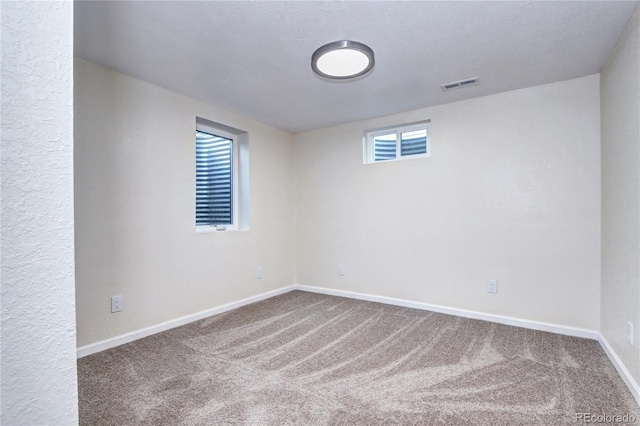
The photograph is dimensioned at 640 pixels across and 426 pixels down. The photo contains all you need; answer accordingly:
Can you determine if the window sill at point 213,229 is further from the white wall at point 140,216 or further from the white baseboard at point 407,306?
the white baseboard at point 407,306

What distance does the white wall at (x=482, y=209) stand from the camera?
2.71 m

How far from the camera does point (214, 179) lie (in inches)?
145

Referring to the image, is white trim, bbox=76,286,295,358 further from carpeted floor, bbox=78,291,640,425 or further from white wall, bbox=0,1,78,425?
white wall, bbox=0,1,78,425

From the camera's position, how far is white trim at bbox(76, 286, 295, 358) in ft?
7.76

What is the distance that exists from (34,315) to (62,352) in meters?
0.10

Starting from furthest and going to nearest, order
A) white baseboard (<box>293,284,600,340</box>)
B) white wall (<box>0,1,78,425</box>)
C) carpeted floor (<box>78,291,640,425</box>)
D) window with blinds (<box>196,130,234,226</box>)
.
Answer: window with blinds (<box>196,130,234,226</box>)
white baseboard (<box>293,284,600,340</box>)
carpeted floor (<box>78,291,640,425</box>)
white wall (<box>0,1,78,425</box>)

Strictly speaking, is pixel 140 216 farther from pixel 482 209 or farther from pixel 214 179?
pixel 482 209

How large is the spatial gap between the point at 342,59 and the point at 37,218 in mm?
2118

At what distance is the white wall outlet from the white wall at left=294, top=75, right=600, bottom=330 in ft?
7.77

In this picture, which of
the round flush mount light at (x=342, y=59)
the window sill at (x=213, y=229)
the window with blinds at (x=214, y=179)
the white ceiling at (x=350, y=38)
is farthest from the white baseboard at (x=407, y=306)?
the round flush mount light at (x=342, y=59)

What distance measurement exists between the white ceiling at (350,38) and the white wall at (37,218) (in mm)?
1455

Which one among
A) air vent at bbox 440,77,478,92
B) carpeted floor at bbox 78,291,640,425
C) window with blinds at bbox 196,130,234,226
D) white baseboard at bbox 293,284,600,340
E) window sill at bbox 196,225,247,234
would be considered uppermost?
air vent at bbox 440,77,478,92

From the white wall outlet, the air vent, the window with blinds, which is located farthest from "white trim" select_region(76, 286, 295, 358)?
the air vent

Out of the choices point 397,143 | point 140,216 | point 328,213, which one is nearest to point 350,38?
point 397,143
